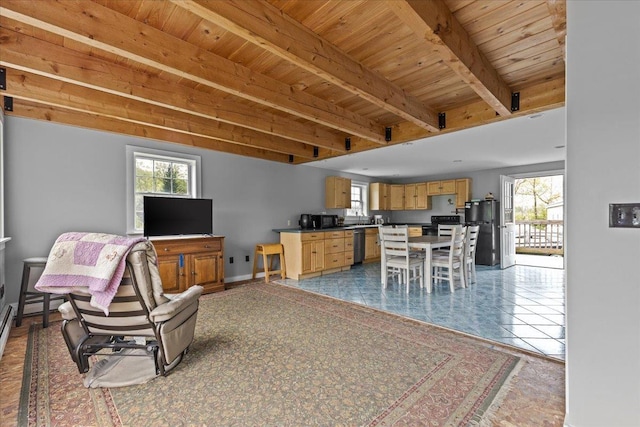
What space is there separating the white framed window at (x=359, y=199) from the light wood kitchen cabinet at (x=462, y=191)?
2304 mm

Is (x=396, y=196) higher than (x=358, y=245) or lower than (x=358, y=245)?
higher

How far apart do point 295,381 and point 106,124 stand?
4027 mm

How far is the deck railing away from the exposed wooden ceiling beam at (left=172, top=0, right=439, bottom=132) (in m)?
8.20

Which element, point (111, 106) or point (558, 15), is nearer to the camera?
point (558, 15)

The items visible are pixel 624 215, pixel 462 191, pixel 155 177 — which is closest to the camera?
pixel 624 215

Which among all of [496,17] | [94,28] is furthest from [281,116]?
[496,17]

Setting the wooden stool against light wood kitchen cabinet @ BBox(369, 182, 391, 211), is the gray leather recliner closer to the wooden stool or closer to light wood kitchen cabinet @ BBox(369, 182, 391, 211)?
the wooden stool

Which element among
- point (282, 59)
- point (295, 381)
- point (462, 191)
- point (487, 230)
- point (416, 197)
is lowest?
point (295, 381)

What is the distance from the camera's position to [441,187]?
7516mm

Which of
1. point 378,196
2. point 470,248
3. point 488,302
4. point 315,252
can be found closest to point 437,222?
point 378,196

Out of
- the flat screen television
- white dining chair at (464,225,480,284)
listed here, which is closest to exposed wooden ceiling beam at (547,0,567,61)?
white dining chair at (464,225,480,284)

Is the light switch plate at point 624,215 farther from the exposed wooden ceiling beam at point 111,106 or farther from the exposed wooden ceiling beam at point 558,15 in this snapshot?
the exposed wooden ceiling beam at point 111,106

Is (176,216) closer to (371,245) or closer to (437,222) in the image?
(371,245)

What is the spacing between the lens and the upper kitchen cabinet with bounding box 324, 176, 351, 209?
6699mm
